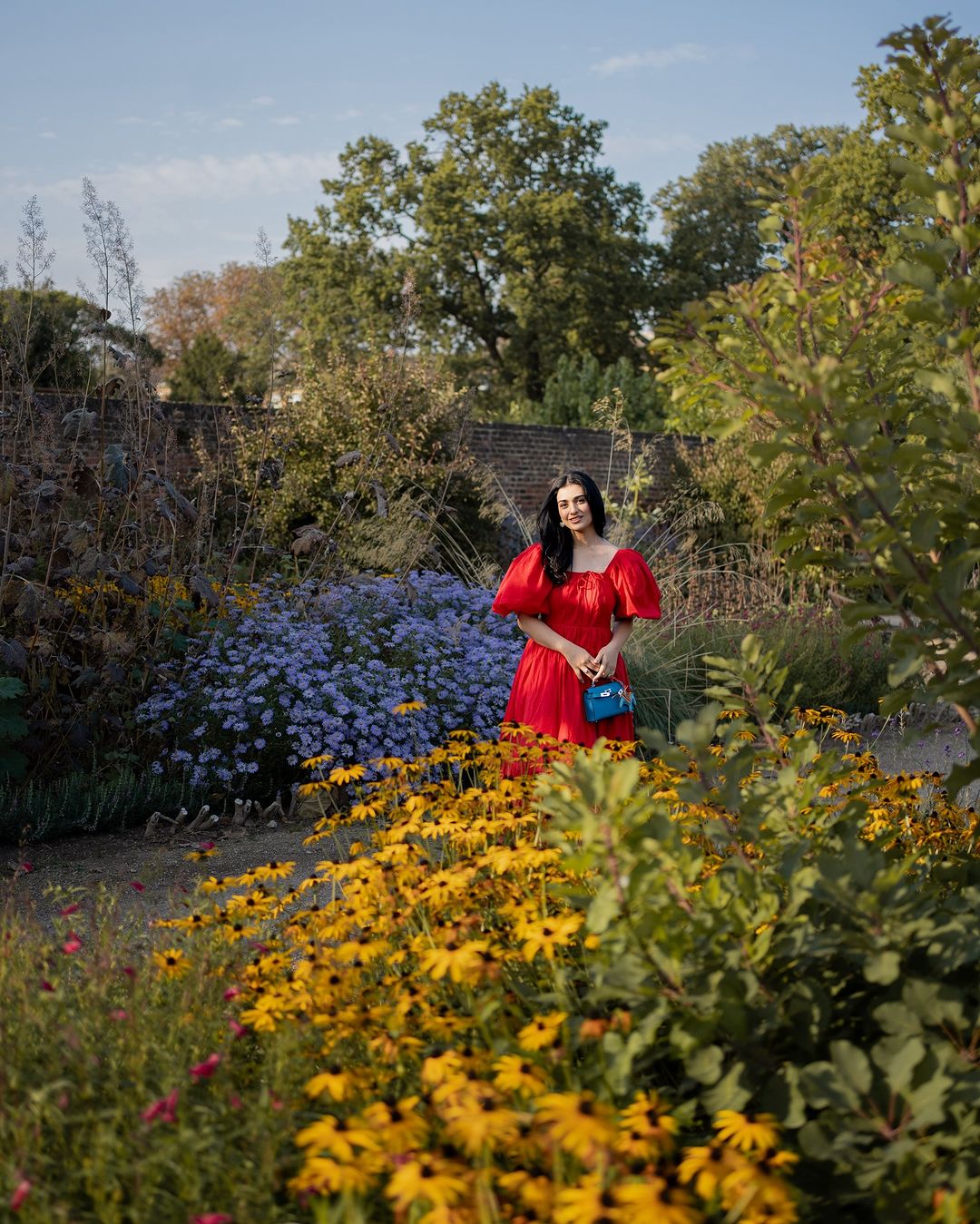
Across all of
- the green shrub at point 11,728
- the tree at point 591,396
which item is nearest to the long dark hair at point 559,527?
the green shrub at point 11,728

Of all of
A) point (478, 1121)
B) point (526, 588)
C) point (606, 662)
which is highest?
point (526, 588)

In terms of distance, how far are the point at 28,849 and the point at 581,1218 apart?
407cm

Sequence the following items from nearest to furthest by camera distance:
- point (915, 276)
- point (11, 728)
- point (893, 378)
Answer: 1. point (915, 276)
2. point (893, 378)
3. point (11, 728)

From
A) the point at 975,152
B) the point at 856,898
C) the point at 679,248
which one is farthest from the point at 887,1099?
the point at 679,248

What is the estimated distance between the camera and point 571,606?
4.80 m

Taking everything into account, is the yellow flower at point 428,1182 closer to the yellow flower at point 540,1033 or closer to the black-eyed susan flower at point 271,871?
the yellow flower at point 540,1033

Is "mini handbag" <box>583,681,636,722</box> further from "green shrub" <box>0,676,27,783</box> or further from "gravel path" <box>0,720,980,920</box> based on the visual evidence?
"green shrub" <box>0,676,27,783</box>

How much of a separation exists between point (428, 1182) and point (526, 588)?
11.1ft

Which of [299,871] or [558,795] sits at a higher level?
[558,795]

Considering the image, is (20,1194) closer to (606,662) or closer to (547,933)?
(547,933)

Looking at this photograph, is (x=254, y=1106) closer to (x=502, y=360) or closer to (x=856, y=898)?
(x=856, y=898)

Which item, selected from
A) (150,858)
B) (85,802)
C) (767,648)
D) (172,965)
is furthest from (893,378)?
(767,648)

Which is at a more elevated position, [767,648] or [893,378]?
[893,378]

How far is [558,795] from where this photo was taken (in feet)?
7.41
